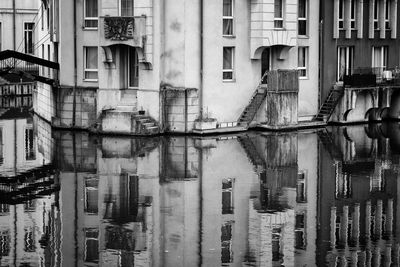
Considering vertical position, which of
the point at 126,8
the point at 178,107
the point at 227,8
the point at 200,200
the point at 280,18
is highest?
the point at 227,8

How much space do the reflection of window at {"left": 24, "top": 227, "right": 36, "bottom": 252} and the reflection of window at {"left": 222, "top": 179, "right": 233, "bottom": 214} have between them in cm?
643

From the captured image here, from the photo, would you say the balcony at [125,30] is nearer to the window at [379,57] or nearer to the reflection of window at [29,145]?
the reflection of window at [29,145]

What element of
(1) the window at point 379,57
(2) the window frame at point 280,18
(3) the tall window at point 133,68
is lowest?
(3) the tall window at point 133,68

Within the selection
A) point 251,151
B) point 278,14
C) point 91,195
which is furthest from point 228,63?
point 91,195

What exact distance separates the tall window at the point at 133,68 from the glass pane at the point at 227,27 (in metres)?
4.85

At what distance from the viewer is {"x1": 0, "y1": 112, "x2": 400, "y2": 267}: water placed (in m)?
26.6

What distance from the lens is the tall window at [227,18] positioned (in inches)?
2119

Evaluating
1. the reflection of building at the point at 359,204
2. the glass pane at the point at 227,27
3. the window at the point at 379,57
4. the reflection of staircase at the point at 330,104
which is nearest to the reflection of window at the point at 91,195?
the reflection of building at the point at 359,204

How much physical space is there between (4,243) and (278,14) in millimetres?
31179

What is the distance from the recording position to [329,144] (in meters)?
49.5

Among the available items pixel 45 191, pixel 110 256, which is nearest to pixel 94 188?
pixel 45 191

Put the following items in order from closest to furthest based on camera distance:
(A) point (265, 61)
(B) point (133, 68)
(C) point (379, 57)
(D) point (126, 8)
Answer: (D) point (126, 8)
(B) point (133, 68)
(A) point (265, 61)
(C) point (379, 57)

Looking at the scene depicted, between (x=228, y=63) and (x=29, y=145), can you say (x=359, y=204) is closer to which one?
(x=29, y=145)

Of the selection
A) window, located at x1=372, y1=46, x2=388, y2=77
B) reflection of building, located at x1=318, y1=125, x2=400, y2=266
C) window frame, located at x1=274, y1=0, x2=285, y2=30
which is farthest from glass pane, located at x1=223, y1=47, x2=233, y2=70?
window, located at x1=372, y1=46, x2=388, y2=77
